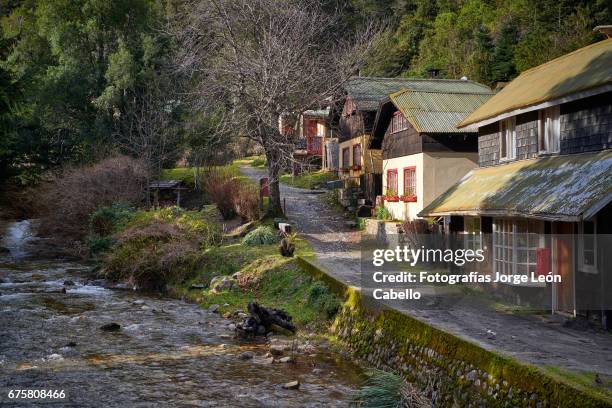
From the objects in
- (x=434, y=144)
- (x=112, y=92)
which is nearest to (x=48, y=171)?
(x=112, y=92)

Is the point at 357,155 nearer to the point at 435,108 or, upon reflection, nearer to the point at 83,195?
the point at 435,108

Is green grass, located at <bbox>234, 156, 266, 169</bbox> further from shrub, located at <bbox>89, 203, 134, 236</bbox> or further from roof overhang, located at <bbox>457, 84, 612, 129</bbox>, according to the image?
roof overhang, located at <bbox>457, 84, 612, 129</bbox>

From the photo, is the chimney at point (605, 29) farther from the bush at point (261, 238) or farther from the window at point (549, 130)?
the bush at point (261, 238)

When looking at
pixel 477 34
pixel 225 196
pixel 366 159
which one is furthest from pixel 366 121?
pixel 477 34

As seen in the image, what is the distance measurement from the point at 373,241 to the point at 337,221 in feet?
19.1

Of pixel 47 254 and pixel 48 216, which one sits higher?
pixel 48 216

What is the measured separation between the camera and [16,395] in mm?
11609

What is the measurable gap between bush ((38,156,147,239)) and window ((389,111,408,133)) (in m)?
15.8

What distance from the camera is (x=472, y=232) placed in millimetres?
19688

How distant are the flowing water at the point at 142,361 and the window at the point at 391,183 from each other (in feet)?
43.0

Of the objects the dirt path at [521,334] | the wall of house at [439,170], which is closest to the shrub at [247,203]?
the wall of house at [439,170]

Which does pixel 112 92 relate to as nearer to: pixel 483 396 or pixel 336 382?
pixel 336 382

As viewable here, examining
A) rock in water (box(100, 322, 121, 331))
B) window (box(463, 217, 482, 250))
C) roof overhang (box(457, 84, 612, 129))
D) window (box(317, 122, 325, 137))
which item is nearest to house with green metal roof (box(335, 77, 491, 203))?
window (box(317, 122, 325, 137))

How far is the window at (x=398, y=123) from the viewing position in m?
28.9
